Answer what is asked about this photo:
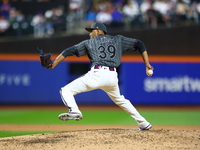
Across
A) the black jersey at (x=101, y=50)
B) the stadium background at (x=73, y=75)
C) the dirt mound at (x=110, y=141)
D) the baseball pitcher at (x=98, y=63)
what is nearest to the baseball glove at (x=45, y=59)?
the baseball pitcher at (x=98, y=63)

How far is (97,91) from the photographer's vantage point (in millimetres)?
13633

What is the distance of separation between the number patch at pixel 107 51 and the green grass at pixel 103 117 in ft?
11.9

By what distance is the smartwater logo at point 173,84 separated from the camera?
45.1ft

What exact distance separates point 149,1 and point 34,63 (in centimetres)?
493

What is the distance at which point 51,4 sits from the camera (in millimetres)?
14656

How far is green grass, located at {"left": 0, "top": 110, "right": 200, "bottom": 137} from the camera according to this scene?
32.0 feet

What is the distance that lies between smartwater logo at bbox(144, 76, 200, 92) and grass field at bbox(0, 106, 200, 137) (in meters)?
1.46

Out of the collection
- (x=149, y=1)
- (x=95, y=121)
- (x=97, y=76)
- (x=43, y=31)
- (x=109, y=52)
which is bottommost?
(x=95, y=121)

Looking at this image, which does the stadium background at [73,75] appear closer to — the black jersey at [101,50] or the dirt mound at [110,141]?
the dirt mound at [110,141]

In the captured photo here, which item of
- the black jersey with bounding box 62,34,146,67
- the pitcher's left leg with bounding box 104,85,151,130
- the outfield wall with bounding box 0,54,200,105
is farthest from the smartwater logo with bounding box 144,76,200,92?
the black jersey with bounding box 62,34,146,67

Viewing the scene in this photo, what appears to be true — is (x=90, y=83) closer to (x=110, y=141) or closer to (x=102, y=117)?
(x=110, y=141)

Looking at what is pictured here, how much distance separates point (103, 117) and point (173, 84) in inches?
156

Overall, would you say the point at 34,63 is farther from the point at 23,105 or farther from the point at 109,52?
the point at 109,52

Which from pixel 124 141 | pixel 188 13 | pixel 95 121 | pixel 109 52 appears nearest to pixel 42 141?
pixel 124 141
